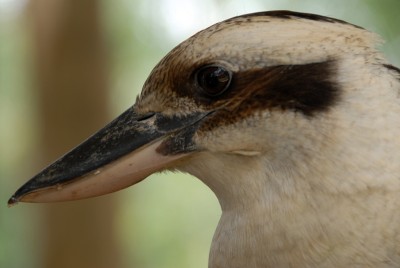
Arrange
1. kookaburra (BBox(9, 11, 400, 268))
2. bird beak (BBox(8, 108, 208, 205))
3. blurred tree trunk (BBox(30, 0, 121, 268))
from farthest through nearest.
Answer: blurred tree trunk (BBox(30, 0, 121, 268))
bird beak (BBox(8, 108, 208, 205))
kookaburra (BBox(9, 11, 400, 268))

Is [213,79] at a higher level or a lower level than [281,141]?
higher

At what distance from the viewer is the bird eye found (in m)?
1.96

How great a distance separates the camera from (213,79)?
77.0 inches

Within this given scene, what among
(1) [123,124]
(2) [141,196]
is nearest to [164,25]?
(2) [141,196]

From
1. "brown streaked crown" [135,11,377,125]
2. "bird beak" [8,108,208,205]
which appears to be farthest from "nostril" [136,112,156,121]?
"brown streaked crown" [135,11,377,125]

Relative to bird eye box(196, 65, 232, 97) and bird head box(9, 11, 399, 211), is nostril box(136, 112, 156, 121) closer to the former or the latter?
bird head box(9, 11, 399, 211)

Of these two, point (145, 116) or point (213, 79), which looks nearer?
point (213, 79)

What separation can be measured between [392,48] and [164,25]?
2.26 meters

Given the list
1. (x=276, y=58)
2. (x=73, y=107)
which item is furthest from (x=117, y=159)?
(x=73, y=107)

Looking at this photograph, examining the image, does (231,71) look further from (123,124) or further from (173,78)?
(123,124)

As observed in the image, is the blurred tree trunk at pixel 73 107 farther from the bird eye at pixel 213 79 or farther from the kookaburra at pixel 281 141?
the bird eye at pixel 213 79

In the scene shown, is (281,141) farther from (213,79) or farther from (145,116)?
(145,116)

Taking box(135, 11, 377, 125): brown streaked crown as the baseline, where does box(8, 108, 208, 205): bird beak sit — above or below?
below

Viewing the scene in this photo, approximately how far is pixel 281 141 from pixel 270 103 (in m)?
0.09
